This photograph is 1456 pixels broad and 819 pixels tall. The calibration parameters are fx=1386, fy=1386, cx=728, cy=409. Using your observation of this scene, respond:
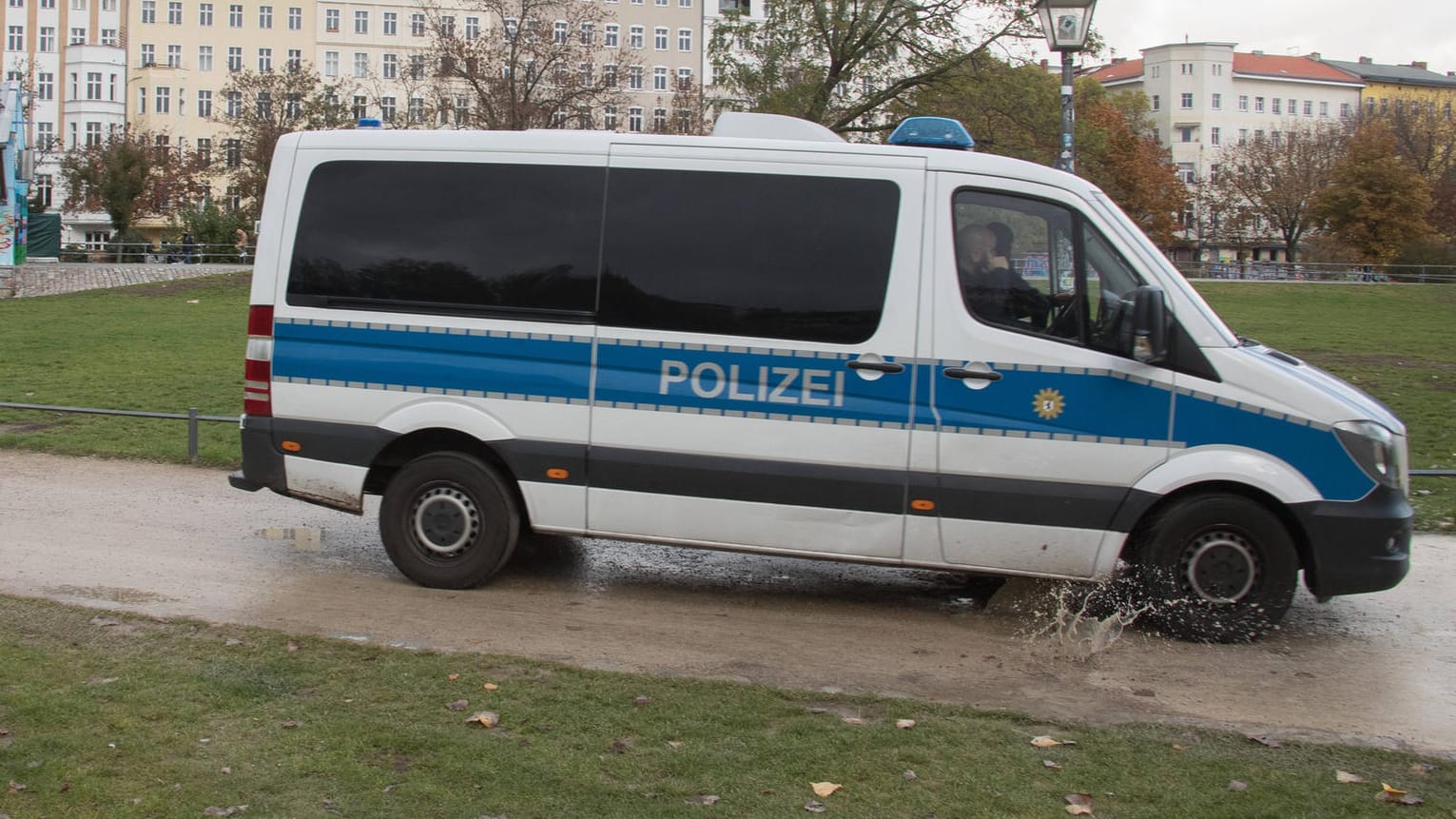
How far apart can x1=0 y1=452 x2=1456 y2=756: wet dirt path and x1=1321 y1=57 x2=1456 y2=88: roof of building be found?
451ft

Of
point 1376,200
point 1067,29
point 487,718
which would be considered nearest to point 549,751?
point 487,718

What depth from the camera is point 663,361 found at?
7.60m

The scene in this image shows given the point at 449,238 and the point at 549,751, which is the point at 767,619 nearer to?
the point at 549,751

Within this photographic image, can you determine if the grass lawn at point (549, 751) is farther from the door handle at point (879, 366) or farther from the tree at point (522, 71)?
the tree at point (522, 71)

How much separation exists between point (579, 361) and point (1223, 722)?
379 centimetres

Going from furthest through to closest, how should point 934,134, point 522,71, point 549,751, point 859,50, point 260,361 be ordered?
point 522,71 < point 859,50 < point 260,361 < point 934,134 < point 549,751

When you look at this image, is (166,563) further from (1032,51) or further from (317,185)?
(1032,51)

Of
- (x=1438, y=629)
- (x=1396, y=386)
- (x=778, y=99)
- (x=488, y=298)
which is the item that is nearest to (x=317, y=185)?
(x=488, y=298)

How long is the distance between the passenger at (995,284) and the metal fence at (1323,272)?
2214 inches

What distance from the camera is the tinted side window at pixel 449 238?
7.79 metres

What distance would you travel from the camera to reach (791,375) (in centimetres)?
744

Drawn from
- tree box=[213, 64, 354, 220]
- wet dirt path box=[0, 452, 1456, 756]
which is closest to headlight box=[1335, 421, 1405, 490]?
wet dirt path box=[0, 452, 1456, 756]

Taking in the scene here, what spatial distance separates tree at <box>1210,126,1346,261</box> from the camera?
86562mm

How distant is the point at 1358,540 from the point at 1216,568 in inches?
28.0
